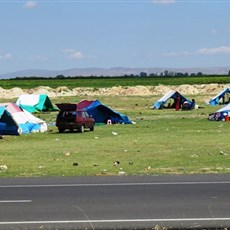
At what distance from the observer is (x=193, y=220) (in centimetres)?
1176

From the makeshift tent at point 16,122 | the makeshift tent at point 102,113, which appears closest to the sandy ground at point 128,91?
the makeshift tent at point 102,113

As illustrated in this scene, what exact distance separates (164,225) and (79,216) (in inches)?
67.4

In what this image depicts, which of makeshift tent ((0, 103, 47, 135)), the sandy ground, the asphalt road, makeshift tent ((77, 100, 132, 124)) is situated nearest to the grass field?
makeshift tent ((0, 103, 47, 135))

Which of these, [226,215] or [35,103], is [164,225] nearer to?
[226,215]

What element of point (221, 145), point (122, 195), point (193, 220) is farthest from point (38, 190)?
point (221, 145)

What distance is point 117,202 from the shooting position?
1380 cm

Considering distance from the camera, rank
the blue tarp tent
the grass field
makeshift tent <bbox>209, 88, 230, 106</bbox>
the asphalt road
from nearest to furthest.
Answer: the asphalt road
the grass field
the blue tarp tent
makeshift tent <bbox>209, 88, 230, 106</bbox>

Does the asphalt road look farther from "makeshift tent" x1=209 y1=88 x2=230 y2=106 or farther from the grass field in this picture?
"makeshift tent" x1=209 y1=88 x2=230 y2=106

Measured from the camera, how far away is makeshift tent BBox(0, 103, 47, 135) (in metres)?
38.8

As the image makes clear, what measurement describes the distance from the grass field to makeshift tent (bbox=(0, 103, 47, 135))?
87 centimetres

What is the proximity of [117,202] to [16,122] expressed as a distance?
2611 cm

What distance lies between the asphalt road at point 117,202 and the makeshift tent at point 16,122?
20557 millimetres

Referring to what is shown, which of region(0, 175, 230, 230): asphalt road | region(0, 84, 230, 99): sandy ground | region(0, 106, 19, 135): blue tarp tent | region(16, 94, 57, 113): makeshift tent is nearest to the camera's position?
region(0, 175, 230, 230): asphalt road

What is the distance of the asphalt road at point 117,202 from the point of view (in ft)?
38.4
